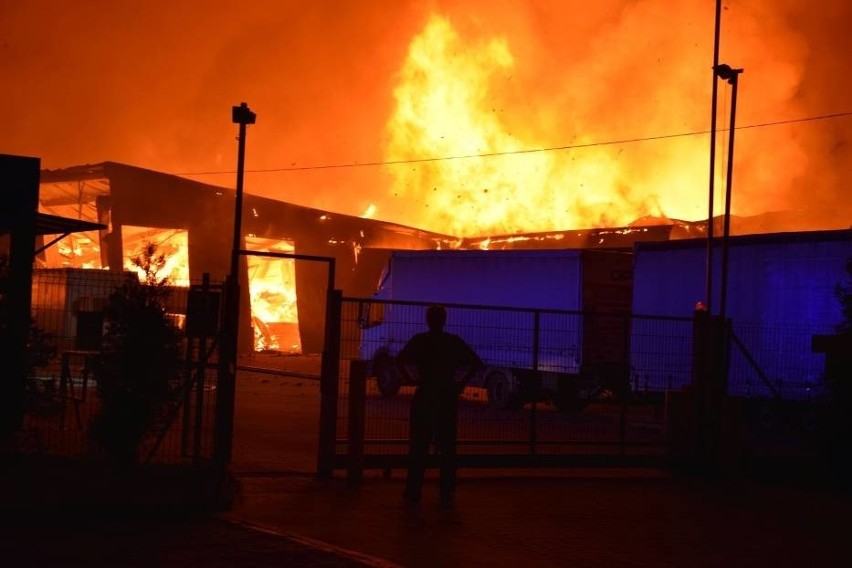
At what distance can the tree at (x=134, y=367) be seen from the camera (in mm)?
10195

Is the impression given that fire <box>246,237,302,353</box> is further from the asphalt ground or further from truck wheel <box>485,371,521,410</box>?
the asphalt ground

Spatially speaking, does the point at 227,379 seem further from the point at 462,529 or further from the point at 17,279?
the point at 462,529

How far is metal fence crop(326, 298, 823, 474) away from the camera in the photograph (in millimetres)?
12391

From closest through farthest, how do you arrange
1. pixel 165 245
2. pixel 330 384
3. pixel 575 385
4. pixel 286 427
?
pixel 330 384 < pixel 286 427 < pixel 575 385 < pixel 165 245

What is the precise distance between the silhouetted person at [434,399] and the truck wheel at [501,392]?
38.3 ft

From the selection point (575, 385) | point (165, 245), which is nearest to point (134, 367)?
point (575, 385)

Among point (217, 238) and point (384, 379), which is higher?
point (217, 238)

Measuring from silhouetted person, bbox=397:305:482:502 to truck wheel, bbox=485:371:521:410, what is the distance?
1168cm

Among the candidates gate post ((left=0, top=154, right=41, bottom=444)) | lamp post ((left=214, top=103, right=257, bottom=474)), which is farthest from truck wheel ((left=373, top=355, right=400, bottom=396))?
gate post ((left=0, top=154, right=41, bottom=444))

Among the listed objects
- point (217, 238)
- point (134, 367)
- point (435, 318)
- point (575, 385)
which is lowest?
point (575, 385)

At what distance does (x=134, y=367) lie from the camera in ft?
33.9

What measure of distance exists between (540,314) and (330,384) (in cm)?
1293

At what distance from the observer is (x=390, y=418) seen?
13.3 metres

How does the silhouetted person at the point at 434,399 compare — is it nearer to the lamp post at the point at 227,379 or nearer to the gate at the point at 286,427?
the gate at the point at 286,427
